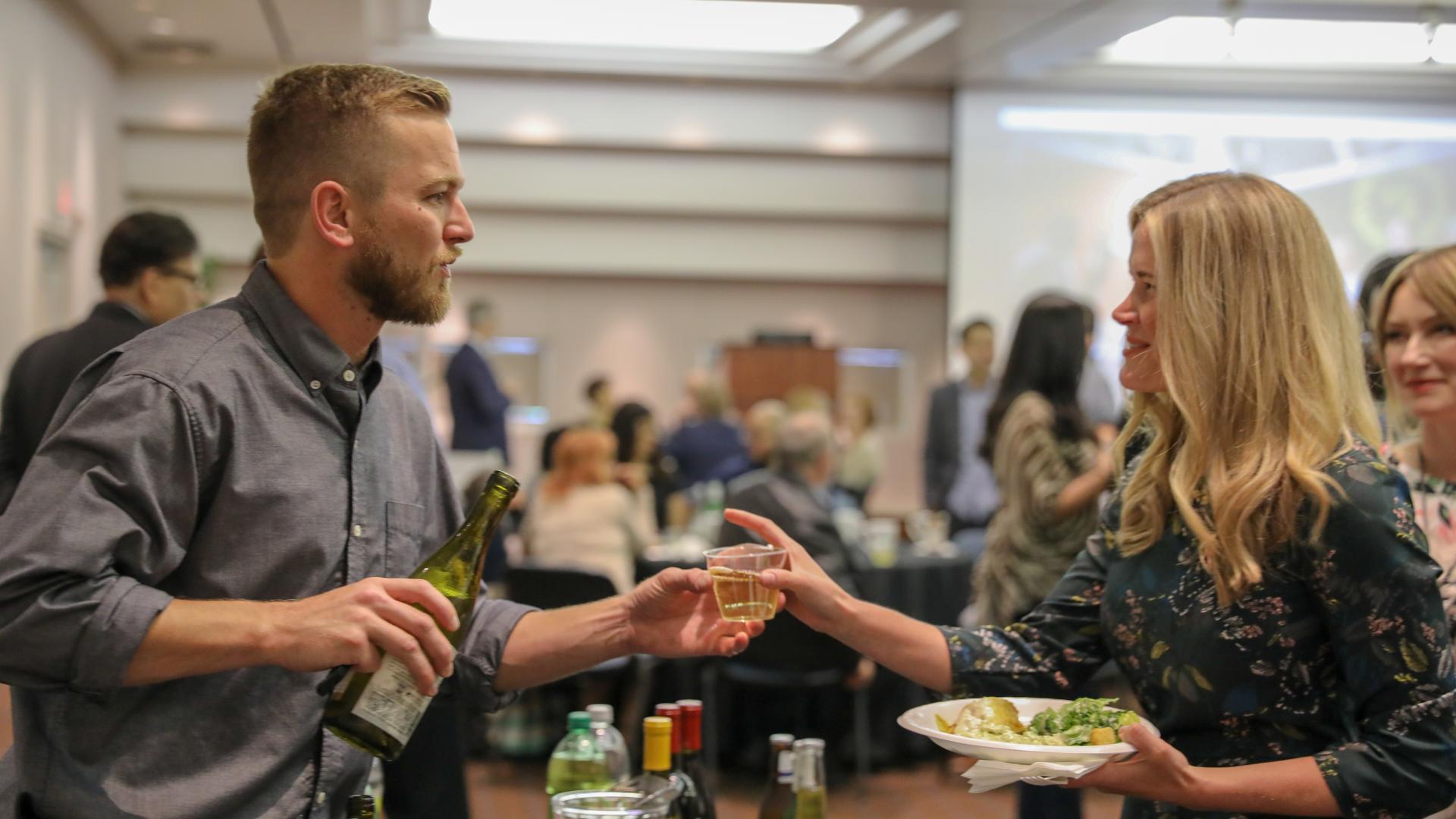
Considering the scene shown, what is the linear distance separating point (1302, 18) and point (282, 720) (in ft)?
26.1

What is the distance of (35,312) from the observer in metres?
7.27

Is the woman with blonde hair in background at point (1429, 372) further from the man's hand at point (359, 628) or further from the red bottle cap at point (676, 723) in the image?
the man's hand at point (359, 628)

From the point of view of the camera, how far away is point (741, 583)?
5.24 feet

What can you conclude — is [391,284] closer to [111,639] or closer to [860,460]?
[111,639]

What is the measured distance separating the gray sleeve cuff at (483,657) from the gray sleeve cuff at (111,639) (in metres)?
0.50

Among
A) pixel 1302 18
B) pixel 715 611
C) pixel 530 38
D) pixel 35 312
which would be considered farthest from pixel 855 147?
pixel 715 611

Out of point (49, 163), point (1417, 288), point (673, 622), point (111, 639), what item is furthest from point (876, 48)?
point (111, 639)

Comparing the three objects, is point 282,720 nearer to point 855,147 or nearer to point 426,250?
point 426,250

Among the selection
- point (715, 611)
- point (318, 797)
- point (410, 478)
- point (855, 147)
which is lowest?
point (318, 797)

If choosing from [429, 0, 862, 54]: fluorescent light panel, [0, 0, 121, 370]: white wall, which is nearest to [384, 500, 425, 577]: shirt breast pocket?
[0, 0, 121, 370]: white wall

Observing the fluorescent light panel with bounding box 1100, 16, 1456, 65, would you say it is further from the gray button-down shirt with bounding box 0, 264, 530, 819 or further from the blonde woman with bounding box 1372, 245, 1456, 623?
the gray button-down shirt with bounding box 0, 264, 530, 819

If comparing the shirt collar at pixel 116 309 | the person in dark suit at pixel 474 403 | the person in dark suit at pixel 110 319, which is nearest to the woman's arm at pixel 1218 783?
the person in dark suit at pixel 110 319

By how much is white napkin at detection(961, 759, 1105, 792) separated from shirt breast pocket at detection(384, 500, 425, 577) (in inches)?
27.8

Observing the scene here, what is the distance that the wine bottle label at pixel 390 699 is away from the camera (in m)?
1.32
